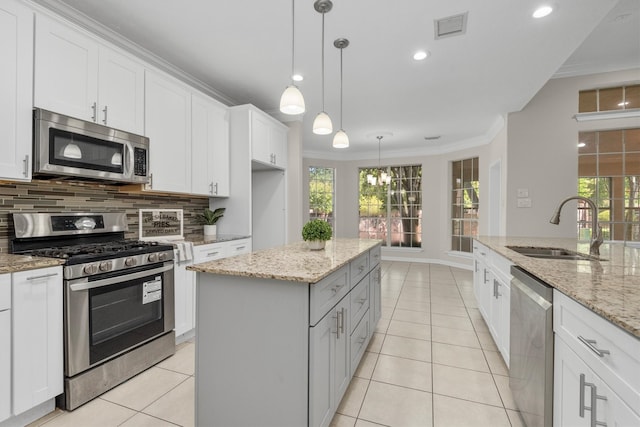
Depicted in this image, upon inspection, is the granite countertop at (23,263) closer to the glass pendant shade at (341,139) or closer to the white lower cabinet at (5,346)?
the white lower cabinet at (5,346)

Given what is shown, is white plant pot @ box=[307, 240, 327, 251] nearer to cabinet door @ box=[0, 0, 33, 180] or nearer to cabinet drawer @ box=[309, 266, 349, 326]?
cabinet drawer @ box=[309, 266, 349, 326]

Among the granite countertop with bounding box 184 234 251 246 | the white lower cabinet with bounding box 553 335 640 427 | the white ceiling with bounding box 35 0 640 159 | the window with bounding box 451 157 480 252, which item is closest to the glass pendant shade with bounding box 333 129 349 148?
the white ceiling with bounding box 35 0 640 159

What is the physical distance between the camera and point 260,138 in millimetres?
3682

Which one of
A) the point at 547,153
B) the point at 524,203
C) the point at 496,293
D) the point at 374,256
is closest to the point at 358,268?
the point at 374,256

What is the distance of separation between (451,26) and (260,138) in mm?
2298

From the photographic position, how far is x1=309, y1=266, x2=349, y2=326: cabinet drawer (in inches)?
53.6

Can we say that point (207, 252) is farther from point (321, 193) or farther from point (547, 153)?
point (321, 193)

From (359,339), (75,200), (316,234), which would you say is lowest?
(359,339)

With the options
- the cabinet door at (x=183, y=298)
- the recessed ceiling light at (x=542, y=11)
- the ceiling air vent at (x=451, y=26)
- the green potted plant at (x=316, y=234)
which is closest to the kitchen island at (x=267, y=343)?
the green potted plant at (x=316, y=234)

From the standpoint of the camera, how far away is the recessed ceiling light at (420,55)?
2.74 m

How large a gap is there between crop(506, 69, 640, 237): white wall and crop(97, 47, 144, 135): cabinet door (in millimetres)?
4409

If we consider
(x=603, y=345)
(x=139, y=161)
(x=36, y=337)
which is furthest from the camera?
(x=139, y=161)

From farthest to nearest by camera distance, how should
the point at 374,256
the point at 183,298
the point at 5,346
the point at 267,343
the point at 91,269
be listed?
the point at 374,256, the point at 183,298, the point at 91,269, the point at 5,346, the point at 267,343

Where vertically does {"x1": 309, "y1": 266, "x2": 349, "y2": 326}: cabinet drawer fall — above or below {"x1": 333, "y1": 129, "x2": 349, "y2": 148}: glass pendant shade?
below
